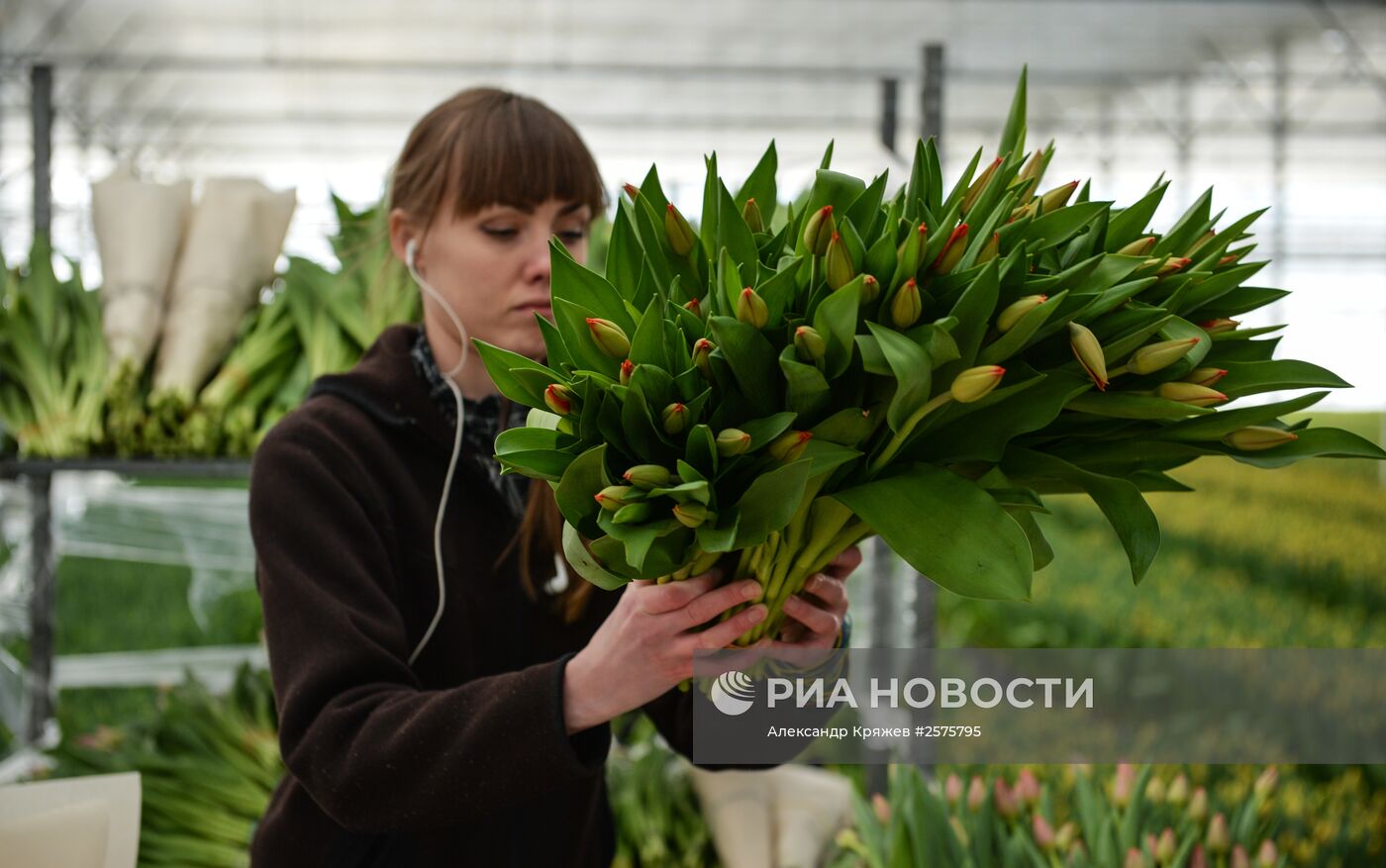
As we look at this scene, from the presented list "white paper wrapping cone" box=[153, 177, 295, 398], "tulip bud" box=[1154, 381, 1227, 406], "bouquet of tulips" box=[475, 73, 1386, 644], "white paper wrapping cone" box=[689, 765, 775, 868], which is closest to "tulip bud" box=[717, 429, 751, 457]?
"bouquet of tulips" box=[475, 73, 1386, 644]

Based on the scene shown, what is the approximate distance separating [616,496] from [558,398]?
0.06 m

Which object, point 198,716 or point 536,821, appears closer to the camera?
point 536,821

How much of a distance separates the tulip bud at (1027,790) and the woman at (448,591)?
36 centimetres

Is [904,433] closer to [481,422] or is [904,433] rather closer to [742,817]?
[481,422]

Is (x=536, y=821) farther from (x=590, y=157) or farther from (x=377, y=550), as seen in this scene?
(x=590, y=157)

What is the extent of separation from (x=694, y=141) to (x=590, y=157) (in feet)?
31.7

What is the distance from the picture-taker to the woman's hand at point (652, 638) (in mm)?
656

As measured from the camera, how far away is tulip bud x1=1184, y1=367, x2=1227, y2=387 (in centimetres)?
58

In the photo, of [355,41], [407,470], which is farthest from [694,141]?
[407,470]

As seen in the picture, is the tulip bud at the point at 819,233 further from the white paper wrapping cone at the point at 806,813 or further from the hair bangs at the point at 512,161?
the white paper wrapping cone at the point at 806,813

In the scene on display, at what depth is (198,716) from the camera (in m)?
1.85

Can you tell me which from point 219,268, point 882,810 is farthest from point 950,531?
point 219,268

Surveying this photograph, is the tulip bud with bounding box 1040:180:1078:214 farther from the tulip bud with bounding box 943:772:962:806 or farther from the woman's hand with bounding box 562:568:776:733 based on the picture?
the tulip bud with bounding box 943:772:962:806

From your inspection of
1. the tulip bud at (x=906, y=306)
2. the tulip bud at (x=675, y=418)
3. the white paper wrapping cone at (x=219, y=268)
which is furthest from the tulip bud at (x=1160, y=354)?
the white paper wrapping cone at (x=219, y=268)
